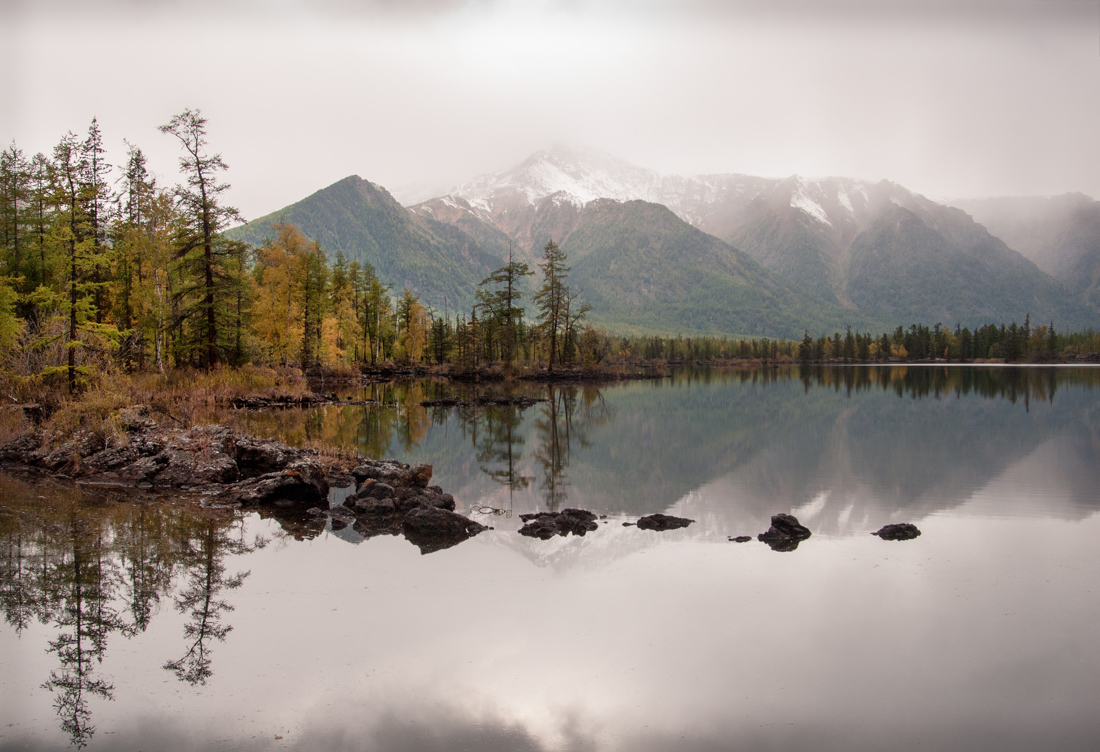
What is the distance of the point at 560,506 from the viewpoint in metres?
17.2

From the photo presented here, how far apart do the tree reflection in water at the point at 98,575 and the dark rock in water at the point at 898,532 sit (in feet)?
43.3

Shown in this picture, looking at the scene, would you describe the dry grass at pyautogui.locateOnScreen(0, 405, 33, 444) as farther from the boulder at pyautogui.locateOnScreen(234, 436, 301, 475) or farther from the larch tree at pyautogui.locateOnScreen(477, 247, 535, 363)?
the larch tree at pyautogui.locateOnScreen(477, 247, 535, 363)

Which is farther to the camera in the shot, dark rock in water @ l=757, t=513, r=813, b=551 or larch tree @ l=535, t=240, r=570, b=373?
larch tree @ l=535, t=240, r=570, b=373

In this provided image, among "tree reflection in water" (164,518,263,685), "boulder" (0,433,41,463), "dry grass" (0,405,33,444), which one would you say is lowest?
"tree reflection in water" (164,518,263,685)

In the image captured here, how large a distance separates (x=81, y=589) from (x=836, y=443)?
1075 inches

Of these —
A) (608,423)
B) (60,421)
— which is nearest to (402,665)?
(60,421)

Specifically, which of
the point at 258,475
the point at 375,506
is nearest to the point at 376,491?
the point at 375,506

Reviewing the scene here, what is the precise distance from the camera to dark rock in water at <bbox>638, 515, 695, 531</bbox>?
14.8m

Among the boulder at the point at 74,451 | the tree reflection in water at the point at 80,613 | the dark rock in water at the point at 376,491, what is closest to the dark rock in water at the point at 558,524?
the dark rock in water at the point at 376,491

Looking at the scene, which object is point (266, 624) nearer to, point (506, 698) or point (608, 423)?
point (506, 698)

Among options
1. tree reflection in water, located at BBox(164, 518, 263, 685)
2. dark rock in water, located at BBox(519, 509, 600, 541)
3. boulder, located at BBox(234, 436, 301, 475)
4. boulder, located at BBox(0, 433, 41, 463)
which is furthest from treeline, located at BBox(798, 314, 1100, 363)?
tree reflection in water, located at BBox(164, 518, 263, 685)

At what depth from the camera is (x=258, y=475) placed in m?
19.0

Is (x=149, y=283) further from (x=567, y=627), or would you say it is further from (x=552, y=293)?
(x=552, y=293)

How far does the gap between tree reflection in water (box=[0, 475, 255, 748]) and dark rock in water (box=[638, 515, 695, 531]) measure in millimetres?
8512
